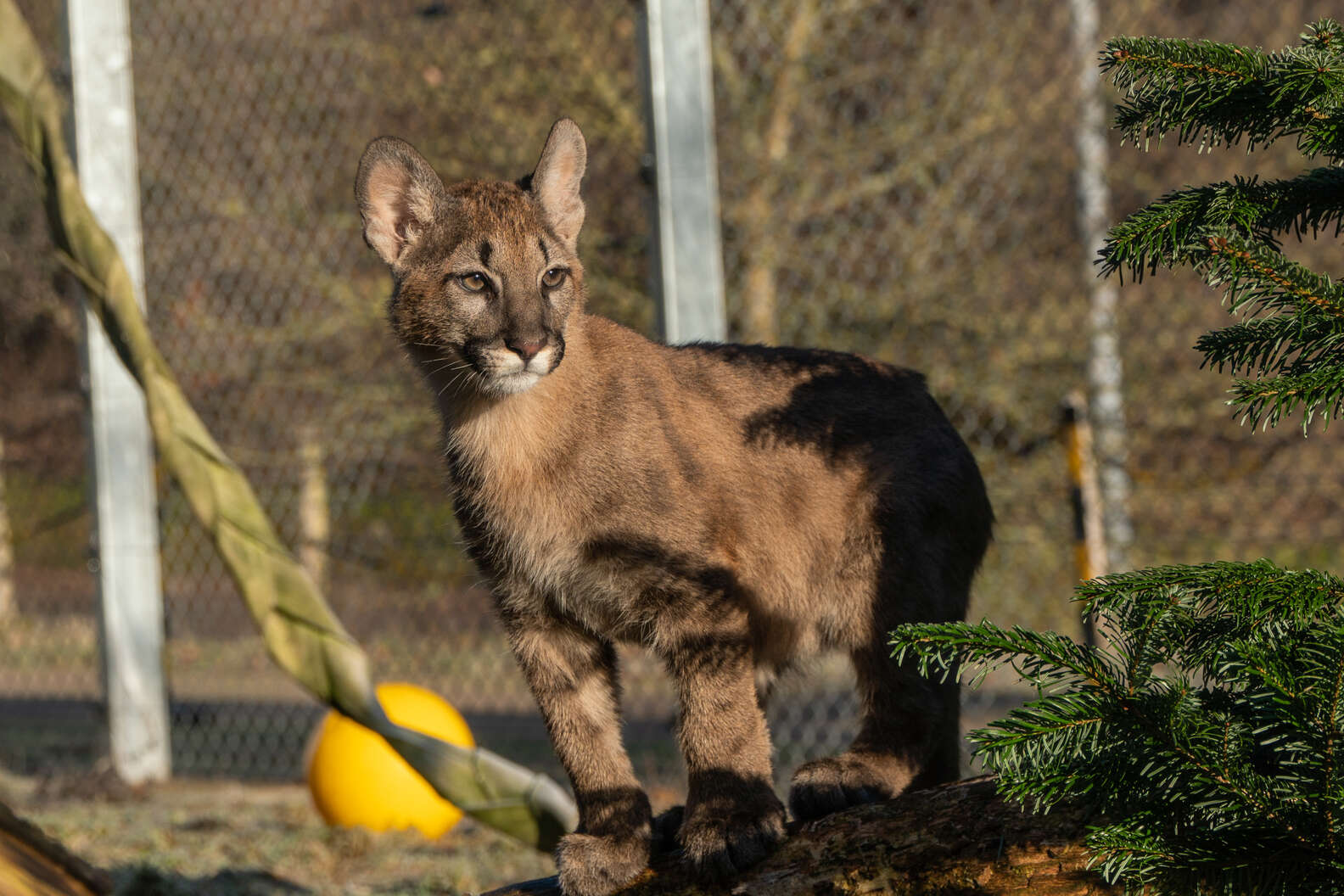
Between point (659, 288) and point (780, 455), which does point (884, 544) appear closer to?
point (780, 455)

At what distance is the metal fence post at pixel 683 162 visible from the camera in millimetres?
5414

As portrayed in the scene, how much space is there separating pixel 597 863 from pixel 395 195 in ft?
6.26

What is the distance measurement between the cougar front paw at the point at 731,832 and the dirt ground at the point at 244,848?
2.23 meters

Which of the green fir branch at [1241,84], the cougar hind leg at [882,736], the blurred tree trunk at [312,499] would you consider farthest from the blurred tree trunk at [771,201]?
the green fir branch at [1241,84]

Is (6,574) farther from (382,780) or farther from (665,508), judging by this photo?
(665,508)

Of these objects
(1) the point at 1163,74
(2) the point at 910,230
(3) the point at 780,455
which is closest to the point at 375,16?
(2) the point at 910,230

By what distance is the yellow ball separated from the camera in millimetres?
6090

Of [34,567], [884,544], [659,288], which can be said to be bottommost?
[34,567]

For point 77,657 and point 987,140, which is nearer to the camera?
point 987,140

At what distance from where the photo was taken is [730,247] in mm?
7496

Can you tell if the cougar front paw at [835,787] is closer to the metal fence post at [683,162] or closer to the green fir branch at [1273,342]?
the green fir branch at [1273,342]

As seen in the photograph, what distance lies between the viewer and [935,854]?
2.58 metres

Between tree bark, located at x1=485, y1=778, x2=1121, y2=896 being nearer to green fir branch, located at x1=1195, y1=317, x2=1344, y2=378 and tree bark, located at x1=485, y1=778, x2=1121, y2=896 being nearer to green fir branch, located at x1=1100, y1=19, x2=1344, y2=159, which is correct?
green fir branch, located at x1=1195, y1=317, x2=1344, y2=378

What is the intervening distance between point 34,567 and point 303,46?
5.86m
